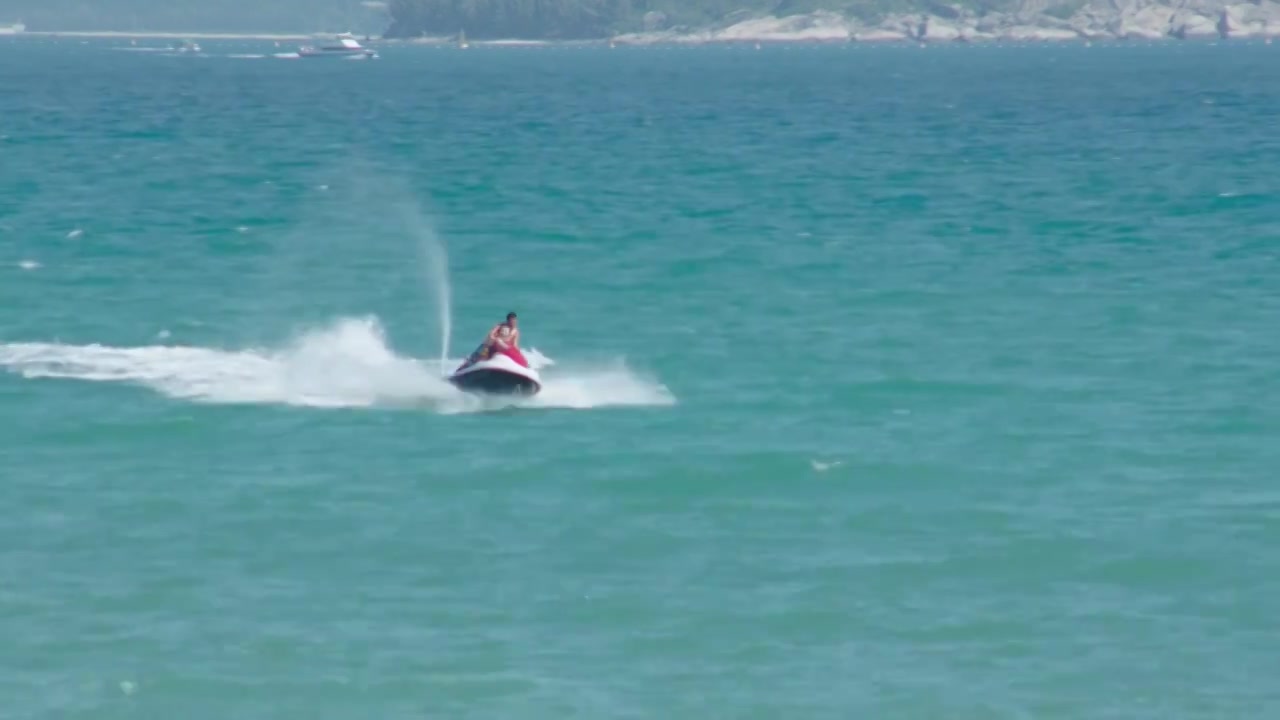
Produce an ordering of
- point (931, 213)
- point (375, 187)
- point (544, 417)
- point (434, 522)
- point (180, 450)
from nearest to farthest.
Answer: point (434, 522) < point (180, 450) < point (544, 417) < point (931, 213) < point (375, 187)

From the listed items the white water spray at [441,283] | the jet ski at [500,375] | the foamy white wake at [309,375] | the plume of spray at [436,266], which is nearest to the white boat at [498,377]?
the jet ski at [500,375]

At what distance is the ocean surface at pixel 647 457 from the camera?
22.1 m

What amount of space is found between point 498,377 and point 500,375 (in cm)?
8

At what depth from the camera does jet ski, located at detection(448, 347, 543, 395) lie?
34219mm

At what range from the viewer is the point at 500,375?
34312 mm

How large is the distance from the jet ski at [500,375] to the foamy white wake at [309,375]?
0.45 meters

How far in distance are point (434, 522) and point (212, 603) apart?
170 inches

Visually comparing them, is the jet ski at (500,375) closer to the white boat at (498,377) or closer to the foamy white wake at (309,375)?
the white boat at (498,377)

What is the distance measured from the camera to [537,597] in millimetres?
24250

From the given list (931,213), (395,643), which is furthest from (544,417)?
(931,213)

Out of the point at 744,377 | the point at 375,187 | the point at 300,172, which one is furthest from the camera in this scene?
the point at 300,172

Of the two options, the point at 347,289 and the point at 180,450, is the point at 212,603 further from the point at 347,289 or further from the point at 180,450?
the point at 347,289

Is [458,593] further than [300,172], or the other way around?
[300,172]

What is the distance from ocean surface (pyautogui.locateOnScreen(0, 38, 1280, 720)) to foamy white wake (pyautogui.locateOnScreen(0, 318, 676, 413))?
0.42 ft
